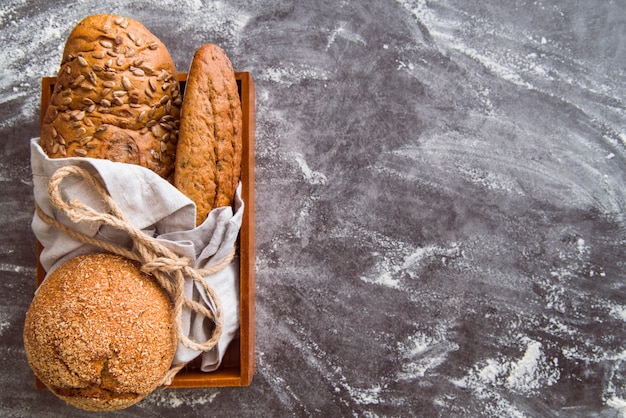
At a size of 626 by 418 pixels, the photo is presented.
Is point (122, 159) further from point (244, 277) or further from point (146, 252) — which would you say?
point (244, 277)

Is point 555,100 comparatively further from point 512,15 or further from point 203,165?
point 203,165

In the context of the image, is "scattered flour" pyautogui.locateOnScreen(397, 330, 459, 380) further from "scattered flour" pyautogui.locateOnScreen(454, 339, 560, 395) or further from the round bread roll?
the round bread roll

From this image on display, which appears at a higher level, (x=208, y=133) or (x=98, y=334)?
(x=208, y=133)

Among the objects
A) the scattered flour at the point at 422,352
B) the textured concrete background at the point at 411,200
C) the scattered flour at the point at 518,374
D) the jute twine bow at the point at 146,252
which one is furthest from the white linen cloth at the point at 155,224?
the scattered flour at the point at 518,374

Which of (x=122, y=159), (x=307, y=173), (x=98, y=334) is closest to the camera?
(x=98, y=334)

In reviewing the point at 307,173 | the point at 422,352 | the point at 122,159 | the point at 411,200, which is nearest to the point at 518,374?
the point at 422,352

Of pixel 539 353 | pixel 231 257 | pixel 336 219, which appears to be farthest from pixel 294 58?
pixel 539 353
